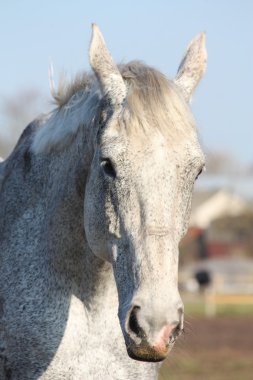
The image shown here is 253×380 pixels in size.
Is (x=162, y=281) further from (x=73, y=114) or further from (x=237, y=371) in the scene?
(x=237, y=371)

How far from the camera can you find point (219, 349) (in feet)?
64.8

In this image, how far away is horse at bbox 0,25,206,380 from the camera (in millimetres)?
4055

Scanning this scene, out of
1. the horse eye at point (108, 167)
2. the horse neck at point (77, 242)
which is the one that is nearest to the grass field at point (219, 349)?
the horse neck at point (77, 242)

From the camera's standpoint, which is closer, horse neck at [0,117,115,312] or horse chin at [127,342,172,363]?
horse chin at [127,342,172,363]

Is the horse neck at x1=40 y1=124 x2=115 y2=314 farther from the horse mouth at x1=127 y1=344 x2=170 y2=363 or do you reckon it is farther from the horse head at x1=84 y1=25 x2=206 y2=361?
the horse mouth at x1=127 y1=344 x2=170 y2=363

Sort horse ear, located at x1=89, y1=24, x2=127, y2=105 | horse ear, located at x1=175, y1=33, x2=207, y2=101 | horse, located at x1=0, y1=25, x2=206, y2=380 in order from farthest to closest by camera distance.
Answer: horse ear, located at x1=175, y1=33, x2=207, y2=101, horse ear, located at x1=89, y1=24, x2=127, y2=105, horse, located at x1=0, y1=25, x2=206, y2=380

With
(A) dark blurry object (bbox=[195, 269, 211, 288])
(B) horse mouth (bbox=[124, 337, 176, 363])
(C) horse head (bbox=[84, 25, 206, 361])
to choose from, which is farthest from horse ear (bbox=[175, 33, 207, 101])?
(A) dark blurry object (bbox=[195, 269, 211, 288])

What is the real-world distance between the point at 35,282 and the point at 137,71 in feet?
4.06

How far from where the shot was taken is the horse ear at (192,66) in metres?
4.75

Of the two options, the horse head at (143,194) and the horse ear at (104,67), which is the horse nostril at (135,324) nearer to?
the horse head at (143,194)

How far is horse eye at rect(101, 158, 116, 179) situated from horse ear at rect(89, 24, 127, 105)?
40 centimetres

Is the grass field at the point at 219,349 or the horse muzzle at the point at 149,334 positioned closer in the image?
the horse muzzle at the point at 149,334

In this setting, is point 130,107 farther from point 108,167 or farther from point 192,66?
point 192,66

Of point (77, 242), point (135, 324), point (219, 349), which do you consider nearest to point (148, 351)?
point (135, 324)
